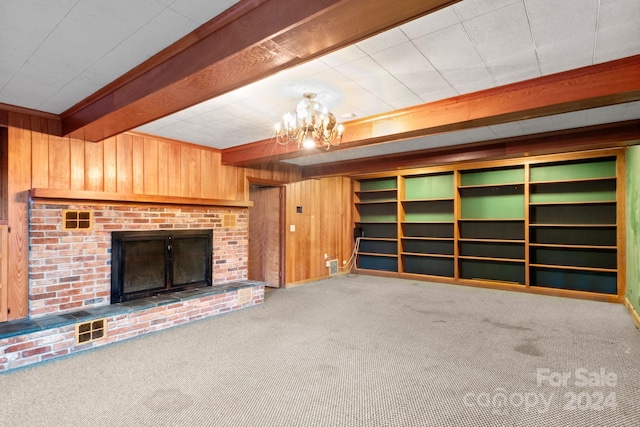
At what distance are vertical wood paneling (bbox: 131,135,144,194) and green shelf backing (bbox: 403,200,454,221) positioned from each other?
4.98 m

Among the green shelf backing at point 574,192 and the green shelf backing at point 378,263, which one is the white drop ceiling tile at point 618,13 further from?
the green shelf backing at point 378,263

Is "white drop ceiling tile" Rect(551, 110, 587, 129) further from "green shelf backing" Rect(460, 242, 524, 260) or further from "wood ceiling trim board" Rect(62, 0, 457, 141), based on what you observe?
"wood ceiling trim board" Rect(62, 0, 457, 141)

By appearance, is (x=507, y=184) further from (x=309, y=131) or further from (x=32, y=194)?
(x=32, y=194)

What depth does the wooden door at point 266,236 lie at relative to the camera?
6102 mm

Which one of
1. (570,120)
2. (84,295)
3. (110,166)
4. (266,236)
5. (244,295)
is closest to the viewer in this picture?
(84,295)

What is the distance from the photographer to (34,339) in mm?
2836

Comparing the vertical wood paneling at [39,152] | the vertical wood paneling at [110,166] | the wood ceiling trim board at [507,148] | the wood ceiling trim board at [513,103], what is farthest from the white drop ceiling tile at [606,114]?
the vertical wood paneling at [39,152]

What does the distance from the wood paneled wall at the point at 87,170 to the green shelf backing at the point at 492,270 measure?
440 cm

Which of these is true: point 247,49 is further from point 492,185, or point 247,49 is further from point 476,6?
point 492,185

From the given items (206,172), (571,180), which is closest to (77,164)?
(206,172)

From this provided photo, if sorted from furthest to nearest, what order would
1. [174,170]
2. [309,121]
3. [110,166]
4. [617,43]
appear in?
[174,170]
[110,166]
[309,121]
[617,43]

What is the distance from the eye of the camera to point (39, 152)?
10.7ft

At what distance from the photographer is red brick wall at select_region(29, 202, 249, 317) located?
3.19m

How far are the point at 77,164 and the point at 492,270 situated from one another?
6343mm
